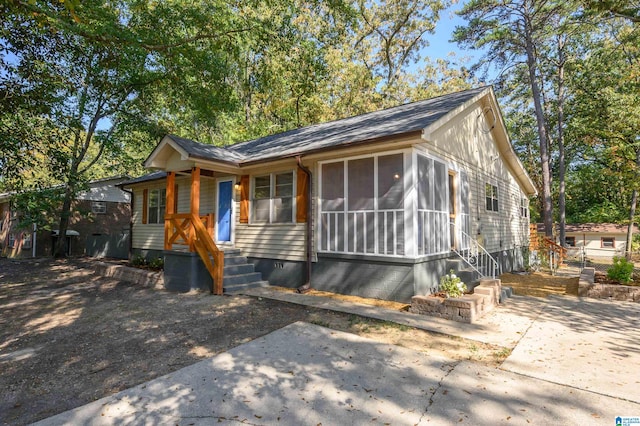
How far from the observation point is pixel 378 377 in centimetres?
336

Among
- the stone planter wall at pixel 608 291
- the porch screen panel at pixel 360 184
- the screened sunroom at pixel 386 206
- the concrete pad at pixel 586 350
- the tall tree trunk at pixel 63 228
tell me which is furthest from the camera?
the tall tree trunk at pixel 63 228

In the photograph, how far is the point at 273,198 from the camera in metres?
8.57

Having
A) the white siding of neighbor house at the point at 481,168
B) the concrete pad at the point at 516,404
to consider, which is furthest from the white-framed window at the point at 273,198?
the concrete pad at the point at 516,404

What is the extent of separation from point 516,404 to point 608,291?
606cm

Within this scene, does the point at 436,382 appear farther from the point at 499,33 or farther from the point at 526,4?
the point at 526,4

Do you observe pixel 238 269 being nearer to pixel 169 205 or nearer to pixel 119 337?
pixel 169 205

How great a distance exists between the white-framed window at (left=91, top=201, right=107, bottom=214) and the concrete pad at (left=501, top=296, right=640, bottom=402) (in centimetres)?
1981

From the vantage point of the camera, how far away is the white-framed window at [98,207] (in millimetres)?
17406

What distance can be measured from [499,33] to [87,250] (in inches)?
920

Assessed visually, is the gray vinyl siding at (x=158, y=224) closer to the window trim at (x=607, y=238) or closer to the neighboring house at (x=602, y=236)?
the neighboring house at (x=602, y=236)

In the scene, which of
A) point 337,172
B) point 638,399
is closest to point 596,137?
point 337,172

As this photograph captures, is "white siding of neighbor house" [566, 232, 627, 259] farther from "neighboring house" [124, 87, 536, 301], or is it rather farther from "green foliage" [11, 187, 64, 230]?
"green foliage" [11, 187, 64, 230]

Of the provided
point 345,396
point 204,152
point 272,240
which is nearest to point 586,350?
point 345,396

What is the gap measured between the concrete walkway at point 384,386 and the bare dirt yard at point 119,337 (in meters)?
0.31
